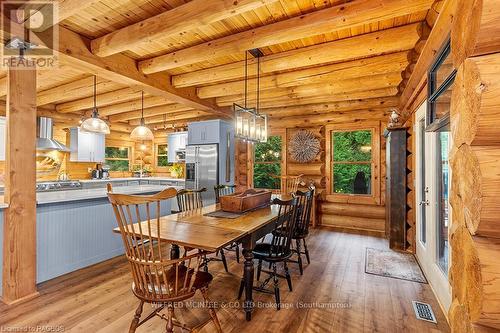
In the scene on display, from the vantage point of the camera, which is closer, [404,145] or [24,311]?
[24,311]

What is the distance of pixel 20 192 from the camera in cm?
239

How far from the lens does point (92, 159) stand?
6.47 metres

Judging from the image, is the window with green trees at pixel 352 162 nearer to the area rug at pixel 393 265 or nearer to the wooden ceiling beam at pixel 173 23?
the area rug at pixel 393 265

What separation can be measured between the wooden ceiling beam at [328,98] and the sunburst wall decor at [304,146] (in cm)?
89

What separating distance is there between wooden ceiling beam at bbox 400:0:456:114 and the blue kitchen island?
3990 mm

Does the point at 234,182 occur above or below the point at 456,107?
below

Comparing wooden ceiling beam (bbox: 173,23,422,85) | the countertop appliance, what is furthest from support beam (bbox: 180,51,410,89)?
the countertop appliance

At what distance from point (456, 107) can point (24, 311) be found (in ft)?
11.7

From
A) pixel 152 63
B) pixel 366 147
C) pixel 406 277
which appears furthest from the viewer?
pixel 366 147

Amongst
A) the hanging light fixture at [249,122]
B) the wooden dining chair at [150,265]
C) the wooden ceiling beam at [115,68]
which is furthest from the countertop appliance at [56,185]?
the wooden dining chair at [150,265]

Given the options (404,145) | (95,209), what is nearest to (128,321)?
(95,209)

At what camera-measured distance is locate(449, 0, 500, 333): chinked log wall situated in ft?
3.02

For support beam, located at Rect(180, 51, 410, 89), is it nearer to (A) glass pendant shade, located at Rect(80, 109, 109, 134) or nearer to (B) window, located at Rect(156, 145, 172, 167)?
(A) glass pendant shade, located at Rect(80, 109, 109, 134)

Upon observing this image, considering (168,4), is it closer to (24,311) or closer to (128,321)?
(128,321)
